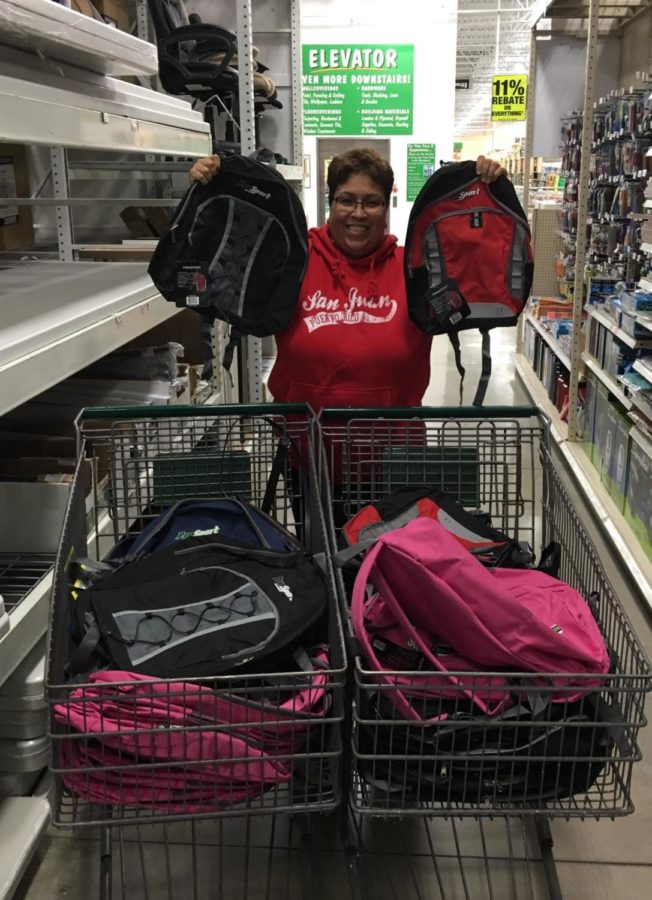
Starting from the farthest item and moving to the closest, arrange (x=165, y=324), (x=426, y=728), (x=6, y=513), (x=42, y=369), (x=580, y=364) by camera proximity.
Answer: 1. (x=580, y=364)
2. (x=165, y=324)
3. (x=6, y=513)
4. (x=42, y=369)
5. (x=426, y=728)

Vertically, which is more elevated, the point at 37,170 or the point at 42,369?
the point at 37,170

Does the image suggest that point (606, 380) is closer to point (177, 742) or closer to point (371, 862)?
point (371, 862)

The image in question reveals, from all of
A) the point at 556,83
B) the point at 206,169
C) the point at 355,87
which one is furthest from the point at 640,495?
the point at 355,87

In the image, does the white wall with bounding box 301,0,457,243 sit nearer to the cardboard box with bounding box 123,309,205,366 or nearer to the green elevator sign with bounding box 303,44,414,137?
the green elevator sign with bounding box 303,44,414,137

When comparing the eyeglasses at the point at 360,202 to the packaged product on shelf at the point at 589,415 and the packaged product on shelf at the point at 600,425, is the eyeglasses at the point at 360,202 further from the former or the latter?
the packaged product on shelf at the point at 589,415

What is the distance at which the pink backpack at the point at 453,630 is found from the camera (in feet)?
3.98

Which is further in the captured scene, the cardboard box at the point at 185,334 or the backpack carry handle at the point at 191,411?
the cardboard box at the point at 185,334

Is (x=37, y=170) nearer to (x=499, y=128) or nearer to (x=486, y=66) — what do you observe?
(x=486, y=66)

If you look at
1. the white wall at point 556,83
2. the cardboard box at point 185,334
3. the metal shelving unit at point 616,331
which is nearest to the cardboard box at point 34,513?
the cardboard box at point 185,334

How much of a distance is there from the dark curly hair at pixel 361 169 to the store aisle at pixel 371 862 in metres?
1.67

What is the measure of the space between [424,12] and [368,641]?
10631mm

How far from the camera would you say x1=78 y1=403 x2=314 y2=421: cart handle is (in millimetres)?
1900

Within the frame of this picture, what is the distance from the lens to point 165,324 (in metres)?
4.01

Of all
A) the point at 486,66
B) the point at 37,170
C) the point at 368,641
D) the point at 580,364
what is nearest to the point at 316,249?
the point at 368,641
